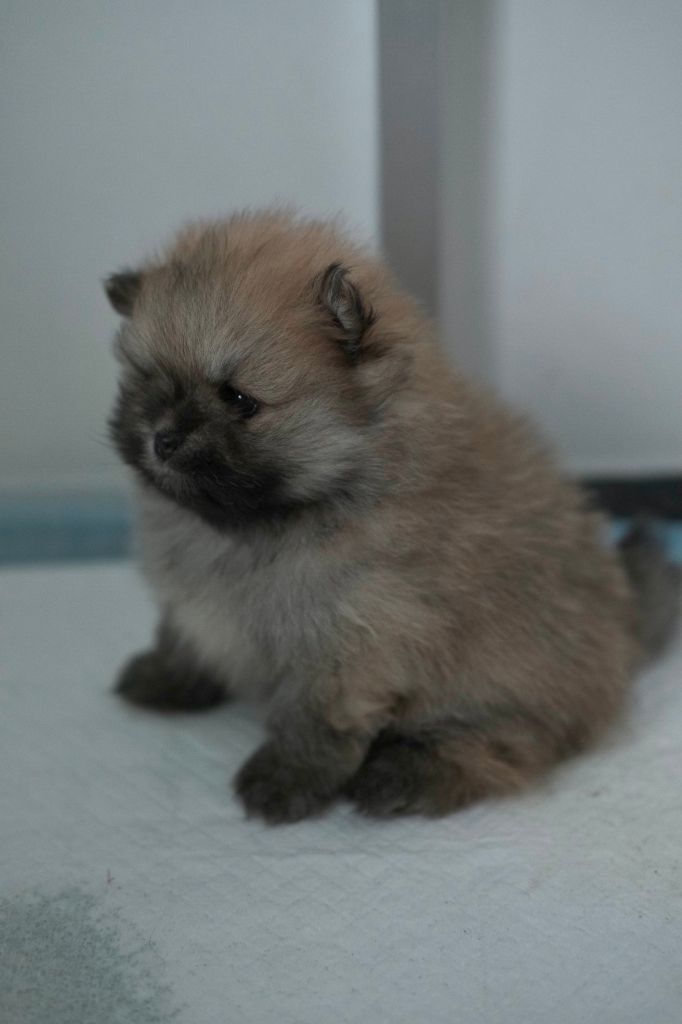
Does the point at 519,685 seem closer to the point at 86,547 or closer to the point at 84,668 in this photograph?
the point at 84,668

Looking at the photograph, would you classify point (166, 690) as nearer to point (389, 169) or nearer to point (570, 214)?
point (389, 169)

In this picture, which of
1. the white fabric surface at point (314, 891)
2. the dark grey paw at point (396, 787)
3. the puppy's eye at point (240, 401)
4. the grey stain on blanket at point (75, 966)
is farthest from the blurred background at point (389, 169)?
the grey stain on blanket at point (75, 966)

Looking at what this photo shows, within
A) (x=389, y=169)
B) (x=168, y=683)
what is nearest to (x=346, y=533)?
(x=168, y=683)

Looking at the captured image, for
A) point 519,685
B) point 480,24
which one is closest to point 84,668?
point 519,685

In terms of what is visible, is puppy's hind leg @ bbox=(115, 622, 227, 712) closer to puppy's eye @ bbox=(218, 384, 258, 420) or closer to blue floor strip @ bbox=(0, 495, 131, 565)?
puppy's eye @ bbox=(218, 384, 258, 420)

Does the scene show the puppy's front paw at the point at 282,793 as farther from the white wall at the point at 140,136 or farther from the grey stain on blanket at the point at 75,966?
the white wall at the point at 140,136

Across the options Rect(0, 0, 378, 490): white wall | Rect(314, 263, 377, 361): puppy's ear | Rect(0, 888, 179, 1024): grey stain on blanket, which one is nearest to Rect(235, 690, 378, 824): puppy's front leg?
Rect(0, 888, 179, 1024): grey stain on blanket

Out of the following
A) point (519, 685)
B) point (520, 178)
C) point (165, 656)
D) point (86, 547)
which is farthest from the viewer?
point (86, 547)
